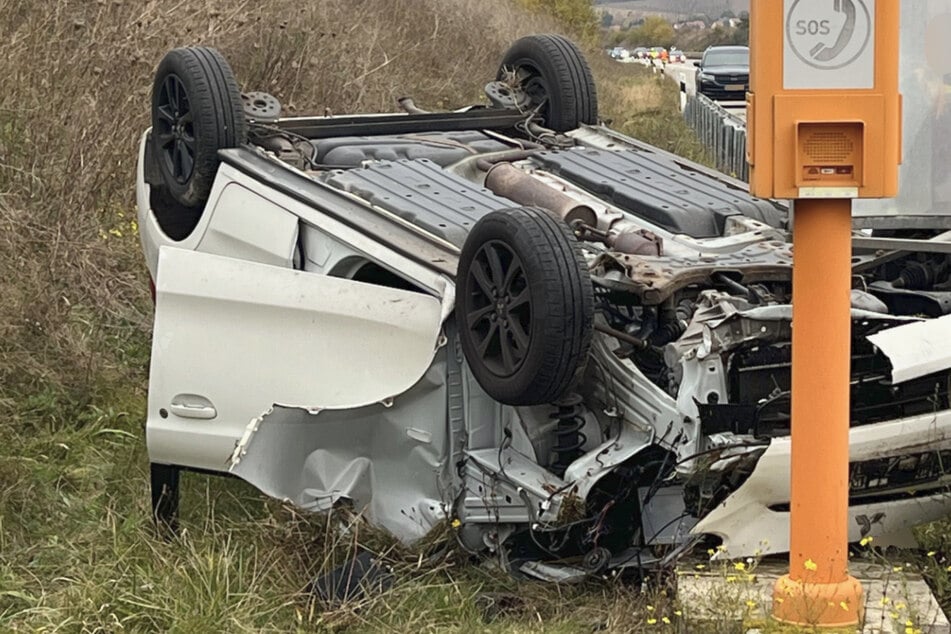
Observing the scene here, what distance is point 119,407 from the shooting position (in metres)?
6.78

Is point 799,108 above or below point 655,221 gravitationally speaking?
above

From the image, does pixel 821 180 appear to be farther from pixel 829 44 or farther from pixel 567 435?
pixel 567 435

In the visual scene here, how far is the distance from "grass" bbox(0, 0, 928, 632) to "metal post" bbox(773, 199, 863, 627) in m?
0.50

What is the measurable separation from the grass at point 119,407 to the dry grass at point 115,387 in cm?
1

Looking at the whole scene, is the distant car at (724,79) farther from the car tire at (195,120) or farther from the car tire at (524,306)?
the car tire at (524,306)

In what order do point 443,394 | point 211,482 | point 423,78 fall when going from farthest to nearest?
point 423,78 < point 211,482 < point 443,394

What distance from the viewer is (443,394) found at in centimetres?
484

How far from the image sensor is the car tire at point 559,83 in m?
6.67

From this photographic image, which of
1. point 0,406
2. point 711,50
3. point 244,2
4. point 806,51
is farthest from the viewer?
point 711,50

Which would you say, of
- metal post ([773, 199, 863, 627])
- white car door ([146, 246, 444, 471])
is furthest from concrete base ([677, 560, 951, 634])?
white car door ([146, 246, 444, 471])

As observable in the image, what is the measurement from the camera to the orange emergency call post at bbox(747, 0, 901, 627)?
3.63 m

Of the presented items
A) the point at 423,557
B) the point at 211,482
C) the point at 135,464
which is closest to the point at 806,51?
the point at 423,557

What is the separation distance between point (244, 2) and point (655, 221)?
6.83m

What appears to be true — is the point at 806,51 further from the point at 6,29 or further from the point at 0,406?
the point at 6,29
